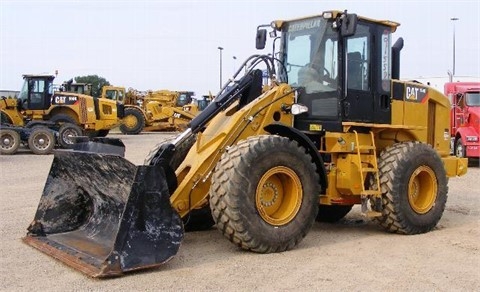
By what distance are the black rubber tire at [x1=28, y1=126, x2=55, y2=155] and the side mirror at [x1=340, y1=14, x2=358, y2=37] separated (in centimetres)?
1466

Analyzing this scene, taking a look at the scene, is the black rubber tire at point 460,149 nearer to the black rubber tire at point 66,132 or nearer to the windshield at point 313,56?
the windshield at point 313,56

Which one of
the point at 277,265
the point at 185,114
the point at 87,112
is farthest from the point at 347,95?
the point at 185,114

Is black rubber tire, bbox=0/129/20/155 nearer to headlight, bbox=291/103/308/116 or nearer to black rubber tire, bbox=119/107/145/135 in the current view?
black rubber tire, bbox=119/107/145/135

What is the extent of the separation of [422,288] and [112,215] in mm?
3370

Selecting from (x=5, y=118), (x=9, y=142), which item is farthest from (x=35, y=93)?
(x=9, y=142)

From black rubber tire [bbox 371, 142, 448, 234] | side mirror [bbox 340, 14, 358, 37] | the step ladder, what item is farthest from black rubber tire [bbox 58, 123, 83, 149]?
side mirror [bbox 340, 14, 358, 37]

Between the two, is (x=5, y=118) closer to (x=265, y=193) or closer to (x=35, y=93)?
(x=35, y=93)

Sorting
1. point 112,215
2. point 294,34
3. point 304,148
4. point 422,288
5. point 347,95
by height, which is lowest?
point 422,288

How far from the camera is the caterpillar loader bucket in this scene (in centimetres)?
541

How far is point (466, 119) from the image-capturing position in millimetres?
17469

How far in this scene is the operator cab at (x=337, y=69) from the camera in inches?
288

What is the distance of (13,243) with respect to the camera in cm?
677

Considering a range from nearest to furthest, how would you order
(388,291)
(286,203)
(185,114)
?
(388,291), (286,203), (185,114)

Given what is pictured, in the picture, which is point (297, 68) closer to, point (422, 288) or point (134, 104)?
point (422, 288)
